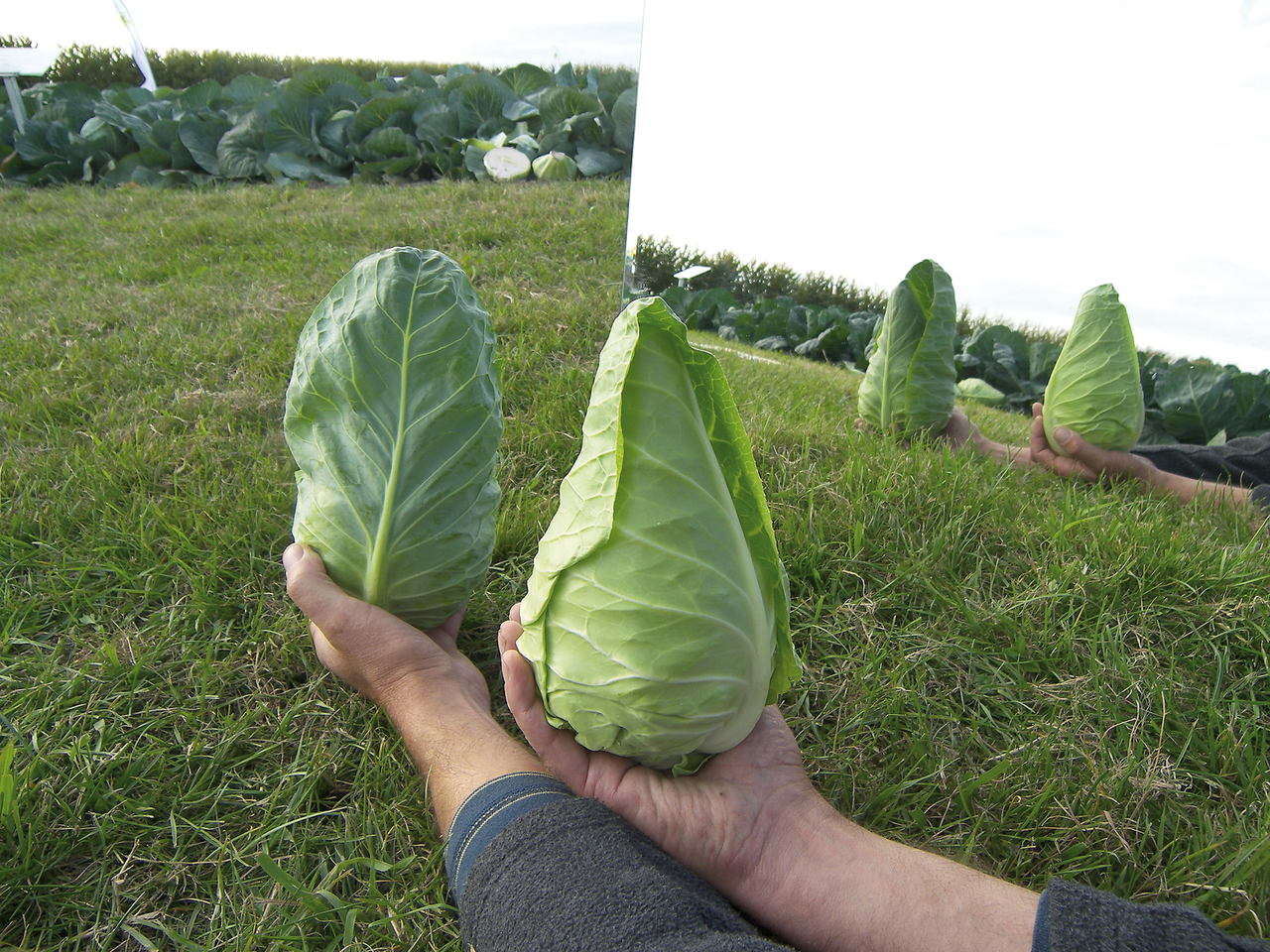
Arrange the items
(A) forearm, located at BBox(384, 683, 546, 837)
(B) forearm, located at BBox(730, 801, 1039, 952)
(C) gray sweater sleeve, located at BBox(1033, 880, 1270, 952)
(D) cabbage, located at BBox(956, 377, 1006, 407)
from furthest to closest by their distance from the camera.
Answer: (D) cabbage, located at BBox(956, 377, 1006, 407) → (A) forearm, located at BBox(384, 683, 546, 837) → (B) forearm, located at BBox(730, 801, 1039, 952) → (C) gray sweater sleeve, located at BBox(1033, 880, 1270, 952)

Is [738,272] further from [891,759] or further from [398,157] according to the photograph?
[398,157]

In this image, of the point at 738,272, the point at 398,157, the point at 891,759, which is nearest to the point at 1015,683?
the point at 891,759

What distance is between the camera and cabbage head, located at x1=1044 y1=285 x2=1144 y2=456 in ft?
10.8

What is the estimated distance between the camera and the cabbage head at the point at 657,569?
4.69 feet

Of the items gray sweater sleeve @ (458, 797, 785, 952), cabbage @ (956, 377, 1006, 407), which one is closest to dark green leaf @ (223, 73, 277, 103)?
cabbage @ (956, 377, 1006, 407)

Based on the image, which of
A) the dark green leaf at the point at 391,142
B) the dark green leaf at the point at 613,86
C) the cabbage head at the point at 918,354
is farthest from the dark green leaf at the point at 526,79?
the cabbage head at the point at 918,354

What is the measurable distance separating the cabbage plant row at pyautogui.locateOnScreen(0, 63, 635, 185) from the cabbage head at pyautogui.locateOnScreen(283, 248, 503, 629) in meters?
5.97

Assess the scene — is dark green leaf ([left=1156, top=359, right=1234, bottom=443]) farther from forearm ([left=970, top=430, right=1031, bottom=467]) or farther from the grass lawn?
the grass lawn

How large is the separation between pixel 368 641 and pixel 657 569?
0.88 m

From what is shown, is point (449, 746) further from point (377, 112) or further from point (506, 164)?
point (377, 112)

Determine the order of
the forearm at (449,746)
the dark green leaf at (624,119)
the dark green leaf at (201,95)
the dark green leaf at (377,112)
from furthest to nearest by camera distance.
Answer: the dark green leaf at (201,95) → the dark green leaf at (377,112) → the dark green leaf at (624,119) → the forearm at (449,746)

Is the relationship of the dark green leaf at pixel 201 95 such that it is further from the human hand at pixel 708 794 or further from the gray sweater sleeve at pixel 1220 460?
the gray sweater sleeve at pixel 1220 460

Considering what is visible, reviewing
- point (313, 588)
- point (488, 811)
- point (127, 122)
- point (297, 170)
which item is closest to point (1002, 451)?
point (488, 811)

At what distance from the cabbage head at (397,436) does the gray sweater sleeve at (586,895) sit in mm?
736
